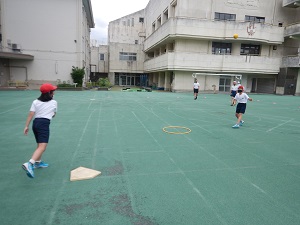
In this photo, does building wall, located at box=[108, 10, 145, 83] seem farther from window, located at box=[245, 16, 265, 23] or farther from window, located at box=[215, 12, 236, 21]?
window, located at box=[245, 16, 265, 23]

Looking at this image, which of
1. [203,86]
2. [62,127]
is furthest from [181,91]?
[62,127]

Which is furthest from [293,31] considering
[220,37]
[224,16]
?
[220,37]

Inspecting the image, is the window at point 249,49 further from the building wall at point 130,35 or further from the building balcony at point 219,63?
the building wall at point 130,35

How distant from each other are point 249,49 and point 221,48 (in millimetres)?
4143

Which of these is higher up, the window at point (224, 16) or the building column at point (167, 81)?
the window at point (224, 16)

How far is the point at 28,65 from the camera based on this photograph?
26891mm

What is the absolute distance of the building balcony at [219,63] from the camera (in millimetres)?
28219

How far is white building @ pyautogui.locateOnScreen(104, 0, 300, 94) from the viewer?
2817cm

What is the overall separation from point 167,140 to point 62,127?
400 centimetres

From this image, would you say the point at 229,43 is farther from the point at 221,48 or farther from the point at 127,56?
the point at 127,56

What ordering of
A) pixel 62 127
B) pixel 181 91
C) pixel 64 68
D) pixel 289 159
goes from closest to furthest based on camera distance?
1. pixel 289 159
2. pixel 62 127
3. pixel 64 68
4. pixel 181 91

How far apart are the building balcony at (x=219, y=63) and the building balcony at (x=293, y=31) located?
320cm

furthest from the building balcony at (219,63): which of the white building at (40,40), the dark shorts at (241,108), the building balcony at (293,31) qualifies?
the dark shorts at (241,108)

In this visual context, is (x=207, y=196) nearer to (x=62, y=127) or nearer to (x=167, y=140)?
(x=167, y=140)
